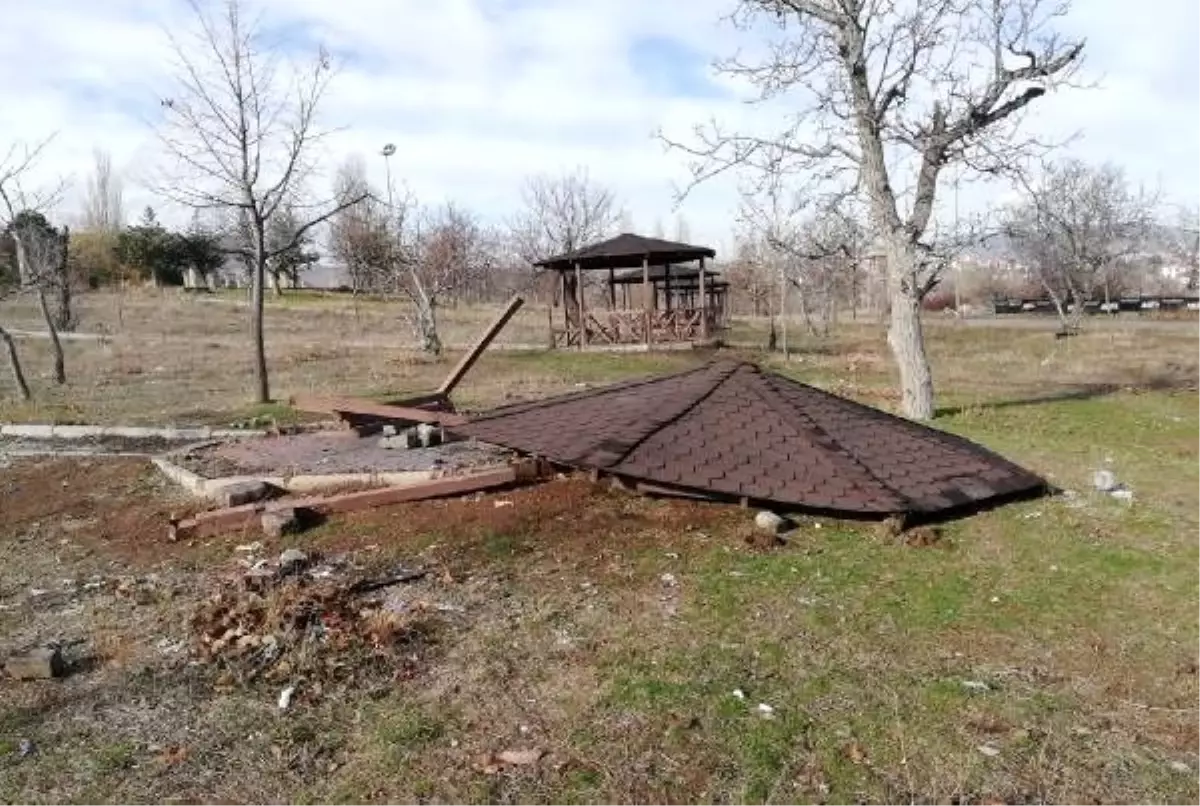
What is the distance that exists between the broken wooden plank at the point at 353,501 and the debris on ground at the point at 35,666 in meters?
2.09

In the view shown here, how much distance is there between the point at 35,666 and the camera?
13.4ft

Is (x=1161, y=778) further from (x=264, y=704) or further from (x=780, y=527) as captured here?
(x=264, y=704)

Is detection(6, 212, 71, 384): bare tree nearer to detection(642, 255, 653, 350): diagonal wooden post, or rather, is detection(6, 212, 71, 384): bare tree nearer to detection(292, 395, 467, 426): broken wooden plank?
detection(292, 395, 467, 426): broken wooden plank

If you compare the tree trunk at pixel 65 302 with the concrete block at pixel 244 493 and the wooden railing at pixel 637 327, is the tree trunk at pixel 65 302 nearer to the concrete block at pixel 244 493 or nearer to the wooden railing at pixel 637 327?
the wooden railing at pixel 637 327

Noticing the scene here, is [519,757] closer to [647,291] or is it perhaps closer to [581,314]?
[647,291]

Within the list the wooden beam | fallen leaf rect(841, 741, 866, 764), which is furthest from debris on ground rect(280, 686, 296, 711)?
the wooden beam

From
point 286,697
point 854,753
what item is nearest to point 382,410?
point 286,697

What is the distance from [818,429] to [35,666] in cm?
480

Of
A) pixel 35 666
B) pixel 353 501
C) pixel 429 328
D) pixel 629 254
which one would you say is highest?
pixel 629 254

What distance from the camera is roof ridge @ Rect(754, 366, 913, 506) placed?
19.5 feet

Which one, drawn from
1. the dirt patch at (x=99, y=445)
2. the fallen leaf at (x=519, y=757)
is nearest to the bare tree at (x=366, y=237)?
the dirt patch at (x=99, y=445)

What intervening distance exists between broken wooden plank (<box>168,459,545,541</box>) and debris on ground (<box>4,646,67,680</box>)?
82.3 inches

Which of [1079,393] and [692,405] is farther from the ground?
[692,405]

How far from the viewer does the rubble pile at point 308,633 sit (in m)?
3.97
